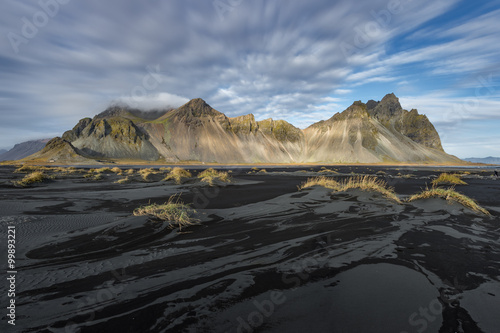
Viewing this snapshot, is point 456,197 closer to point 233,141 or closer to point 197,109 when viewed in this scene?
point 233,141

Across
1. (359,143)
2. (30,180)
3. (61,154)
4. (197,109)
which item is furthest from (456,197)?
(197,109)

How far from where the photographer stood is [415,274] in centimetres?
445

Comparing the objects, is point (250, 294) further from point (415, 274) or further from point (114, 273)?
point (415, 274)

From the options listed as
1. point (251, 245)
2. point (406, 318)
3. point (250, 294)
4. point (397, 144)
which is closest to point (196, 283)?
point (250, 294)

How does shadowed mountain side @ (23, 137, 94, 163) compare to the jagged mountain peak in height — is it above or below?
below

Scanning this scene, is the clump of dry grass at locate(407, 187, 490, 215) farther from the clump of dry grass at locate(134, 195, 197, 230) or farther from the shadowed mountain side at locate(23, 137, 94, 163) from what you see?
the shadowed mountain side at locate(23, 137, 94, 163)

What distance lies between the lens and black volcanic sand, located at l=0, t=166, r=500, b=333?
311 cm

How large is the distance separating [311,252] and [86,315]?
4.30 m

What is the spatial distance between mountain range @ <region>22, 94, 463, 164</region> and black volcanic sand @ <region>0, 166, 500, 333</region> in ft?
447

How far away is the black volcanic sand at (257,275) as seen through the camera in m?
3.11

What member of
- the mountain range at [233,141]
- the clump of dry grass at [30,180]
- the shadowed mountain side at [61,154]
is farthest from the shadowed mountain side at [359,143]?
the clump of dry grass at [30,180]

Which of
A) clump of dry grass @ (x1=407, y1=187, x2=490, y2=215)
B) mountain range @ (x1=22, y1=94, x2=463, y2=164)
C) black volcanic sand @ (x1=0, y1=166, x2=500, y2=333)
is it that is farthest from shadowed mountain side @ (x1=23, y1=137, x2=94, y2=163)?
clump of dry grass @ (x1=407, y1=187, x2=490, y2=215)

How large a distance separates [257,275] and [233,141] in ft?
528

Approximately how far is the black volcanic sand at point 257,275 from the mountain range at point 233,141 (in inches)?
5360
